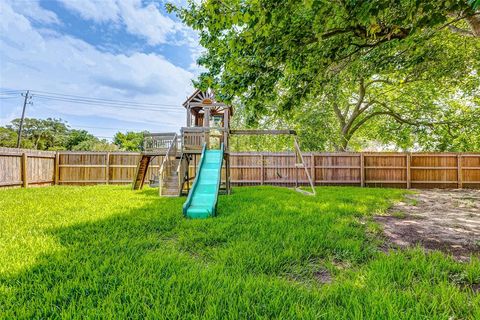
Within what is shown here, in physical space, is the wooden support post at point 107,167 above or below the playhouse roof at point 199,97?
below

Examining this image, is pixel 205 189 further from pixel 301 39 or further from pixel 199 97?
pixel 199 97

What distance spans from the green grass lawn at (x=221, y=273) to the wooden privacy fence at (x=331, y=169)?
7117 millimetres

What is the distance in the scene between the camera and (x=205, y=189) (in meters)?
5.54

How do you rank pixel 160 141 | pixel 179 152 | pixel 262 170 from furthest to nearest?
pixel 262 170 < pixel 179 152 < pixel 160 141

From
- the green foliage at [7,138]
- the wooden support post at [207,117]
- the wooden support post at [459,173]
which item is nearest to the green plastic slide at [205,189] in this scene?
the wooden support post at [207,117]

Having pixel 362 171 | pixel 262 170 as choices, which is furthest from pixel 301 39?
pixel 362 171

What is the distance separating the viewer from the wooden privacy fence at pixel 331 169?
10688mm

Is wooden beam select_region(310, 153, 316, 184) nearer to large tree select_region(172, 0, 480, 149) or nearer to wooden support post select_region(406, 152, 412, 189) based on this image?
wooden support post select_region(406, 152, 412, 189)

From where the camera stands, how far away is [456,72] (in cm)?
824

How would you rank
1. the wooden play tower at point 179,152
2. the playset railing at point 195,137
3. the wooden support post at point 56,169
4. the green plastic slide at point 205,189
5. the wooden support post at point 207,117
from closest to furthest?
the green plastic slide at point 205,189 < the wooden play tower at point 179,152 < the playset railing at point 195,137 < the wooden support post at point 56,169 < the wooden support post at point 207,117

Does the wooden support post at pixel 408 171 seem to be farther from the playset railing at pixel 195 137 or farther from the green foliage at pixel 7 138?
the green foliage at pixel 7 138

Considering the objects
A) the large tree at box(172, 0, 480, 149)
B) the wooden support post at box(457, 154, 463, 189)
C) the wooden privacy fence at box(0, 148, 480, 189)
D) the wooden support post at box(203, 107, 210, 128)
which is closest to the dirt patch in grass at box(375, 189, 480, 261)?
the large tree at box(172, 0, 480, 149)

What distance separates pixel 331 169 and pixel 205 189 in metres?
7.26

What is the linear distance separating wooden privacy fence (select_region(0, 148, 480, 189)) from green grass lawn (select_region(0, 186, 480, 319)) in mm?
7117
